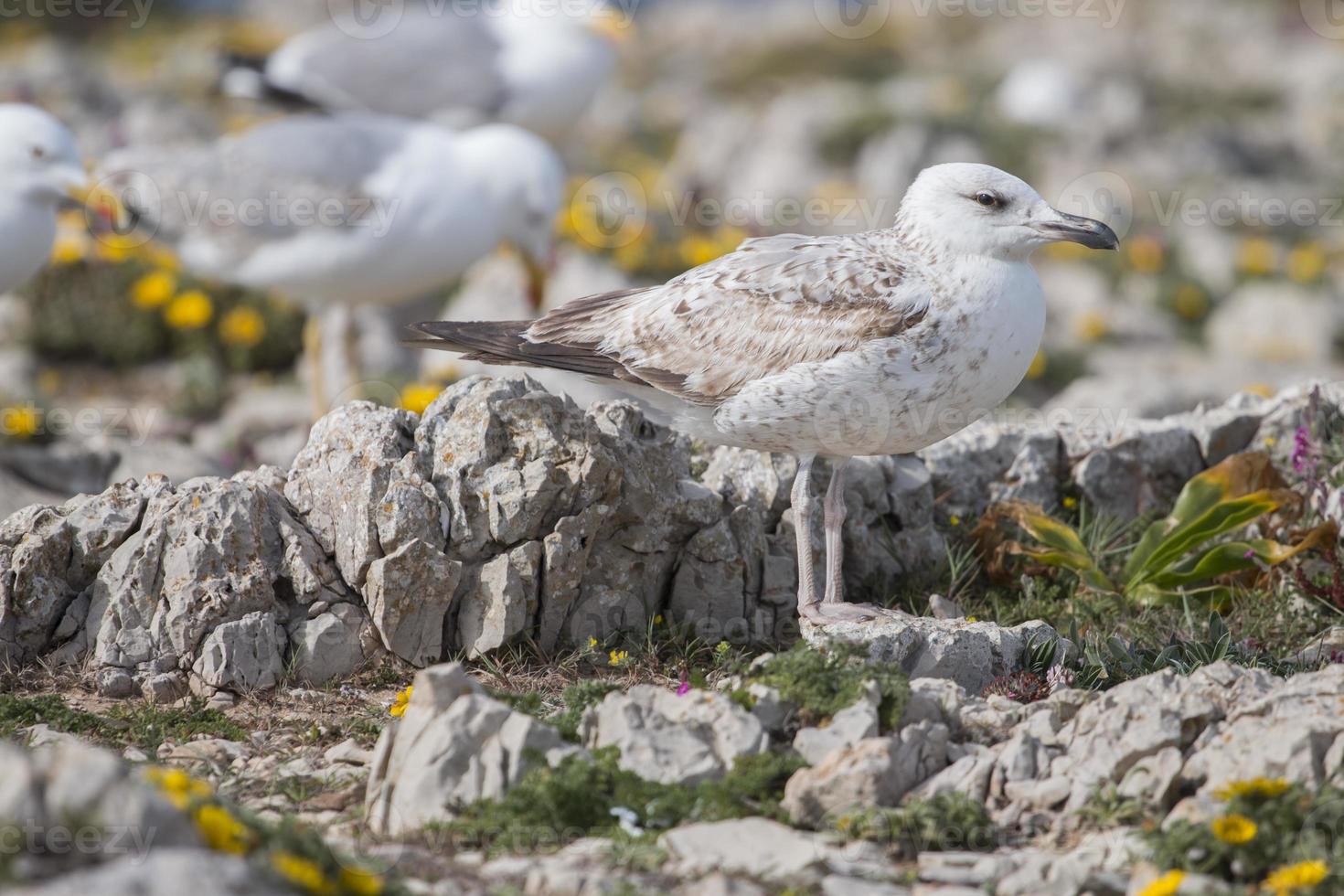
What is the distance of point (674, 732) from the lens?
14.0ft

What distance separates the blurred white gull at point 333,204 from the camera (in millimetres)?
9328

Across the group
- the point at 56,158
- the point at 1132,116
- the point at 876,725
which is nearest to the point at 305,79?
the point at 56,158

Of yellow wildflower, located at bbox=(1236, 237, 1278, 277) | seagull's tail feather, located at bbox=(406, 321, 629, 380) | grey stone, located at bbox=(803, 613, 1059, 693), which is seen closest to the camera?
grey stone, located at bbox=(803, 613, 1059, 693)

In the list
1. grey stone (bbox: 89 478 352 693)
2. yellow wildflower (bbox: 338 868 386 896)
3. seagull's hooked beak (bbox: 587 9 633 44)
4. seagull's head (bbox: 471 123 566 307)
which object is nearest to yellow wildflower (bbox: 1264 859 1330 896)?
yellow wildflower (bbox: 338 868 386 896)

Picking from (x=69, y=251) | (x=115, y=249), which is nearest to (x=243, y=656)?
(x=115, y=249)

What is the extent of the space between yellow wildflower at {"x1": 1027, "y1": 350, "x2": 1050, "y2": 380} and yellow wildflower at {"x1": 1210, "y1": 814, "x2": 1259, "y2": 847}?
24.4 feet

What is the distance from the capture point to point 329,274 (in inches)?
369

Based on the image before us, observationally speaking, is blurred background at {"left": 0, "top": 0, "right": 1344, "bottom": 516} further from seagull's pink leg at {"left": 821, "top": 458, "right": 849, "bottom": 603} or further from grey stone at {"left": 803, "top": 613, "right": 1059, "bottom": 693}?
grey stone at {"left": 803, "top": 613, "right": 1059, "bottom": 693}

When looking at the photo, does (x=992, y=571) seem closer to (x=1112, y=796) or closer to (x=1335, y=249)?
(x=1112, y=796)

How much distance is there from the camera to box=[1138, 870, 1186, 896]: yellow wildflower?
3.51 m

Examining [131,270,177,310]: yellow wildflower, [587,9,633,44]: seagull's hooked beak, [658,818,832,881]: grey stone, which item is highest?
[587,9,633,44]: seagull's hooked beak

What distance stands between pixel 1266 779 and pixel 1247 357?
9.44m

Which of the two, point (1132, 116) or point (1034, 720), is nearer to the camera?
point (1034, 720)

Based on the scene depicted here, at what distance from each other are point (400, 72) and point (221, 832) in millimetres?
10020
